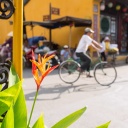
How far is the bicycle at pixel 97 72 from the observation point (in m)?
8.26

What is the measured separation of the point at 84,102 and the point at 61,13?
11427mm

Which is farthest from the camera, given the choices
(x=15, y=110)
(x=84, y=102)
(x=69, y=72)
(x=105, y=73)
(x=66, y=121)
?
(x=69, y=72)

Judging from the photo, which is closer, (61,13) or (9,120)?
(9,120)

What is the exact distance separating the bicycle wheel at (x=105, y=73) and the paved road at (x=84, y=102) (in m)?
0.19

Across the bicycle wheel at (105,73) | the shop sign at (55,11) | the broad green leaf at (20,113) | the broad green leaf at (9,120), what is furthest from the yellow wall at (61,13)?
the broad green leaf at (9,120)

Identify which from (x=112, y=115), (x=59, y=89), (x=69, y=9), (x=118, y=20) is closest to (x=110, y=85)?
(x=59, y=89)

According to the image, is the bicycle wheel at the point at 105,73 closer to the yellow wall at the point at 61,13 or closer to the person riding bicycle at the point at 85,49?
the person riding bicycle at the point at 85,49

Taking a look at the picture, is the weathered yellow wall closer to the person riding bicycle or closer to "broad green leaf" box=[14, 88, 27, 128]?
the person riding bicycle

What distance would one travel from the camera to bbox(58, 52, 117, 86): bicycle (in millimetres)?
8258

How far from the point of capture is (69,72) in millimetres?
8617

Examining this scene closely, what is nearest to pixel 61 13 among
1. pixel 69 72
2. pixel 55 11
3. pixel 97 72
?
pixel 55 11

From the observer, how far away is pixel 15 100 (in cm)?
162

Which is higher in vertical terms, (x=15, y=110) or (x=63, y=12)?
(x=63, y=12)

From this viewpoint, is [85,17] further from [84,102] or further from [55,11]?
[84,102]
